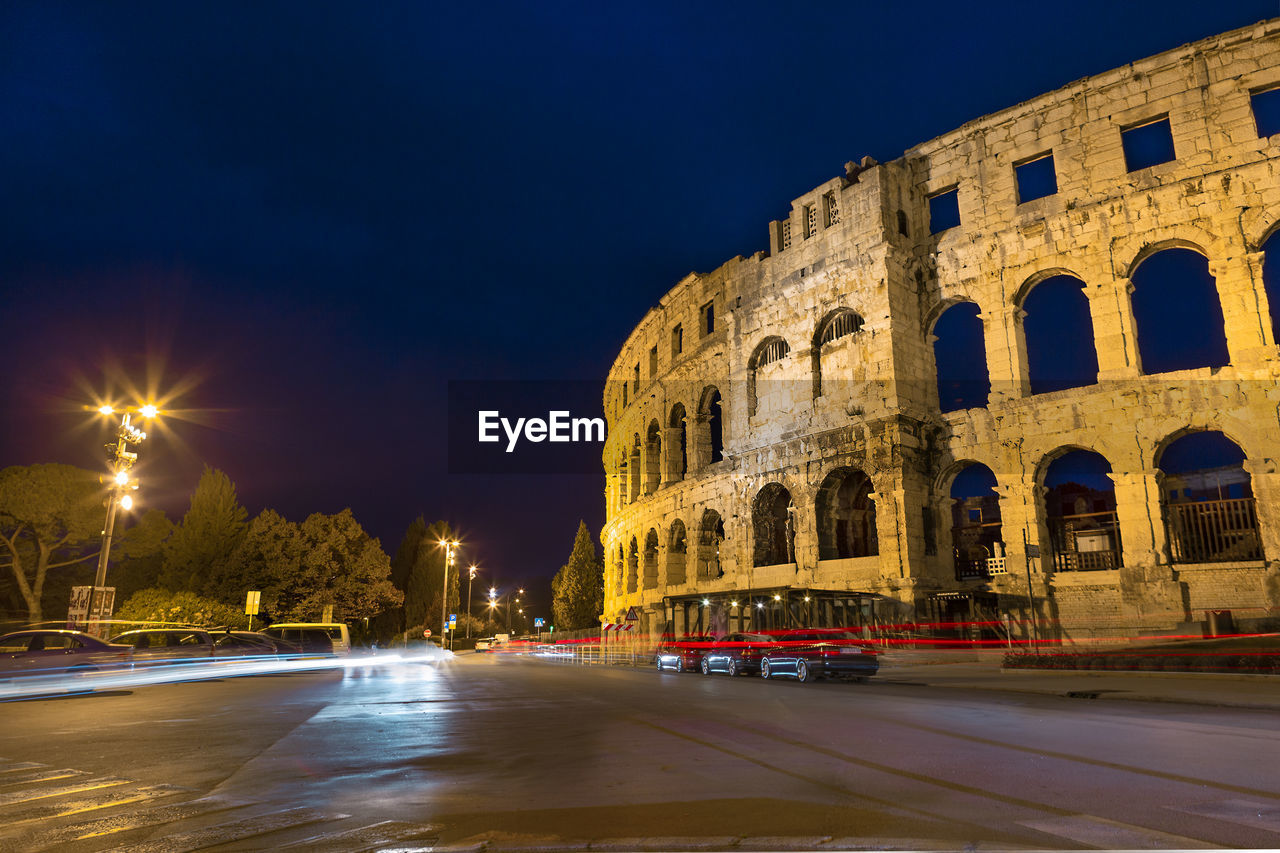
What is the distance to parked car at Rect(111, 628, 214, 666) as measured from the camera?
64.6 ft

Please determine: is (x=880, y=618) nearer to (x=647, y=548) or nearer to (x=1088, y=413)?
(x=1088, y=413)

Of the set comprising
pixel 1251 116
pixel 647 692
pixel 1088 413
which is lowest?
pixel 647 692

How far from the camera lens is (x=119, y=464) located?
66.4 feet

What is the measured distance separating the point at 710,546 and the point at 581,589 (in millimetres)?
35897

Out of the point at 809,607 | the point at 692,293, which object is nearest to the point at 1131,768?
the point at 809,607

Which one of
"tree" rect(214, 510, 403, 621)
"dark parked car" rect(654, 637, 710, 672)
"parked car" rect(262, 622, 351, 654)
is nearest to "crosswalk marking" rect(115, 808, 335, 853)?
"dark parked car" rect(654, 637, 710, 672)

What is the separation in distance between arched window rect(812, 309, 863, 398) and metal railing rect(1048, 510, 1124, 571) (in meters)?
8.75

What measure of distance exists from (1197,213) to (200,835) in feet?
92.5

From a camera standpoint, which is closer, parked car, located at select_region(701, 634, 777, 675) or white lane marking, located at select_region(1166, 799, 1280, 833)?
white lane marking, located at select_region(1166, 799, 1280, 833)

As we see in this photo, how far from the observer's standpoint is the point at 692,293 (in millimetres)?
38875

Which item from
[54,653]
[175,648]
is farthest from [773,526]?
[54,653]

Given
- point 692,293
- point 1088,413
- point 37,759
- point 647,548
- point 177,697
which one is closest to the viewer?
point 37,759

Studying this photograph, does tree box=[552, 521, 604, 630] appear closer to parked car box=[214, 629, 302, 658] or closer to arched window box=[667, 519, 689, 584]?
arched window box=[667, 519, 689, 584]

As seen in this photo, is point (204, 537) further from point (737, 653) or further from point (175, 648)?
point (737, 653)
